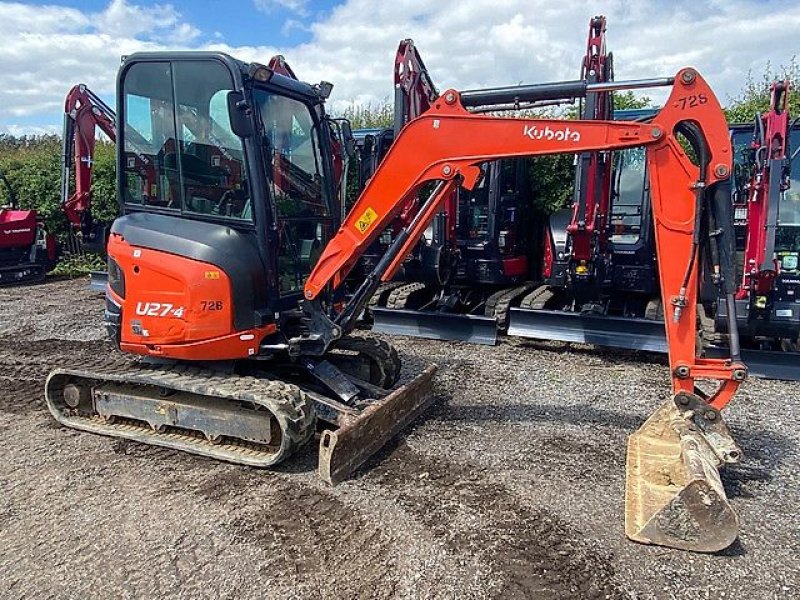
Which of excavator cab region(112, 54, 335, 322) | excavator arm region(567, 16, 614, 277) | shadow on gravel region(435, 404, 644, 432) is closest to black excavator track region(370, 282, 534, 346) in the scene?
excavator arm region(567, 16, 614, 277)

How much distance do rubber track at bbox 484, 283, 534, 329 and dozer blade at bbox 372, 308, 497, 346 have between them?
0.83ft

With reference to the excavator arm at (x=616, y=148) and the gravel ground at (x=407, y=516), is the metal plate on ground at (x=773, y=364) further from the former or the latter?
the excavator arm at (x=616, y=148)

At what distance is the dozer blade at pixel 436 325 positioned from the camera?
26.2 feet

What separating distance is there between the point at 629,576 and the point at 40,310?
9333 mm

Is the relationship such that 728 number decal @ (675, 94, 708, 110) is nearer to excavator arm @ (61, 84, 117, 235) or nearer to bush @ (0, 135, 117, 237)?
excavator arm @ (61, 84, 117, 235)

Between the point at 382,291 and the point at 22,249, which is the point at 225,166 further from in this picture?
the point at 22,249

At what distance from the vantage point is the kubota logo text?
389cm

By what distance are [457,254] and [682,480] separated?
542cm

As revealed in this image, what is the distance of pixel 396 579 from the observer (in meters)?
3.13

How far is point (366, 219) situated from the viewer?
4402 millimetres

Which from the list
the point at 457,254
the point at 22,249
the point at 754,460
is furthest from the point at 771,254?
the point at 22,249

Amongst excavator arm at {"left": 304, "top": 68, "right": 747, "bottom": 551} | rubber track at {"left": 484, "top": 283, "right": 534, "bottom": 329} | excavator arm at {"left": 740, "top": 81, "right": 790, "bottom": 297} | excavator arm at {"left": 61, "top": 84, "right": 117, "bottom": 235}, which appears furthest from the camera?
excavator arm at {"left": 61, "top": 84, "right": 117, "bottom": 235}

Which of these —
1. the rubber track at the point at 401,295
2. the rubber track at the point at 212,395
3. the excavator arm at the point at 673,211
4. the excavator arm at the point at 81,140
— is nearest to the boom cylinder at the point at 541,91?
the excavator arm at the point at 673,211

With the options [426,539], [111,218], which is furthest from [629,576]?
[111,218]
